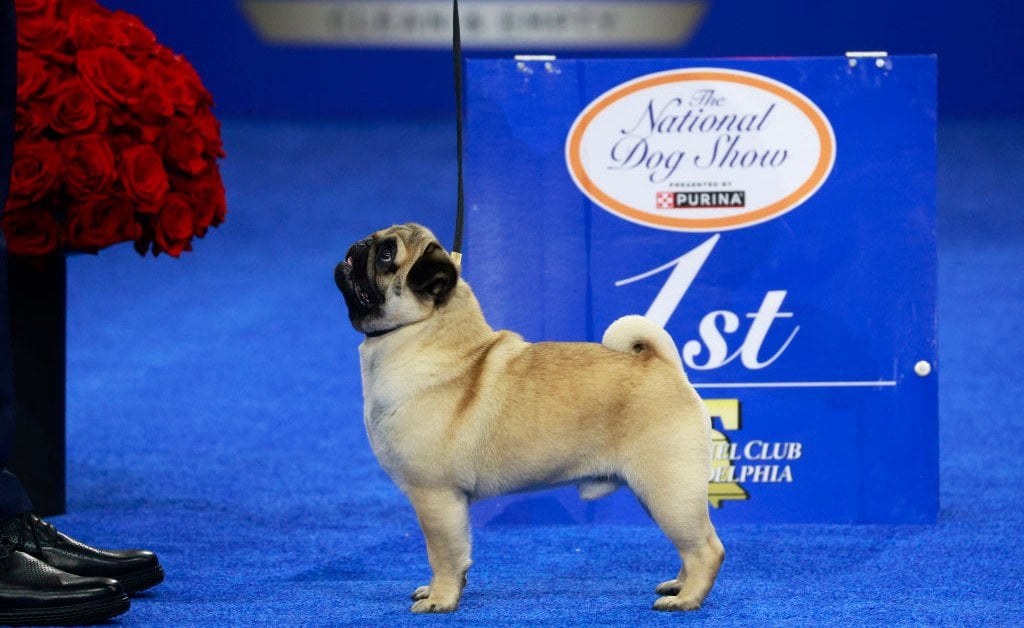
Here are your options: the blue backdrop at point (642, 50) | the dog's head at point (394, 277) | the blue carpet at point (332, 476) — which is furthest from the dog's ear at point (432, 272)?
the blue backdrop at point (642, 50)

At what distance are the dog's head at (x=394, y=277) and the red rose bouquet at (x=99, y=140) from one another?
3.18ft

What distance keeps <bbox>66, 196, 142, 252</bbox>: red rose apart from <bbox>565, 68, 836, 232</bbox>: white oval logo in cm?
103

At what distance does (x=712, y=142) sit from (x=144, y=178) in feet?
4.23

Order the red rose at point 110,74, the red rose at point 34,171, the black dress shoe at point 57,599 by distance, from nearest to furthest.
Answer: the black dress shoe at point 57,599, the red rose at point 34,171, the red rose at point 110,74

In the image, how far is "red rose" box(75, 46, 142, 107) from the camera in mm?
3158

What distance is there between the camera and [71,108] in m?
3.12

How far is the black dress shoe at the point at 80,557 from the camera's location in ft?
7.88

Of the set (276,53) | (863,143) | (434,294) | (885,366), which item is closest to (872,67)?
(863,143)

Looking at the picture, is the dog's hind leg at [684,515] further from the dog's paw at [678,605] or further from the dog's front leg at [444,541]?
the dog's front leg at [444,541]

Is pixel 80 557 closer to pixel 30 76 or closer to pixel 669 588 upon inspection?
pixel 669 588

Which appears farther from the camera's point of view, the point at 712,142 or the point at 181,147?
the point at 181,147

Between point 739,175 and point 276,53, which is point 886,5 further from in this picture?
point 739,175

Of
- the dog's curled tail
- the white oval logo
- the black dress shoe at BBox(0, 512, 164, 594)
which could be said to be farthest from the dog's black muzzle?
the white oval logo

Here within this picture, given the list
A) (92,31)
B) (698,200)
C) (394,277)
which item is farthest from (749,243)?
(92,31)
